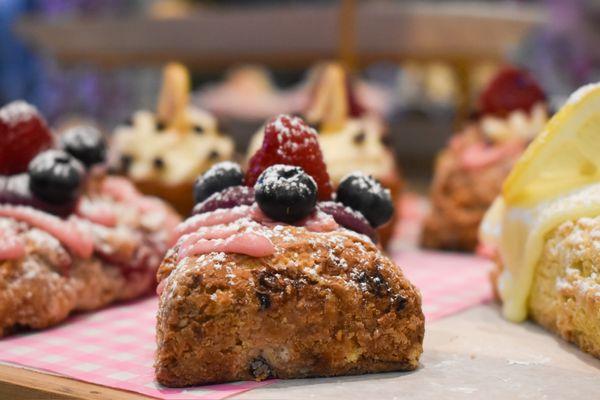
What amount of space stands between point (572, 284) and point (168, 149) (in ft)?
6.83

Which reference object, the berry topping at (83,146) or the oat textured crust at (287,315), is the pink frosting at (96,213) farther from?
the oat textured crust at (287,315)

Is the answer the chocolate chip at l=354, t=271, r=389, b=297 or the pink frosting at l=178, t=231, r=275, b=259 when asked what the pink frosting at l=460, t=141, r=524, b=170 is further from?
the pink frosting at l=178, t=231, r=275, b=259

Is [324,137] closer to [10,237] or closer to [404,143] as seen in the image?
[10,237]

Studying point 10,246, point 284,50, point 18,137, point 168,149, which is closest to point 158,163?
point 168,149

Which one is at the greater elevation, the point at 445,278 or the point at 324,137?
the point at 324,137

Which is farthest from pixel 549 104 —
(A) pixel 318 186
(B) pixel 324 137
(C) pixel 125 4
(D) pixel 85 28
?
(C) pixel 125 4

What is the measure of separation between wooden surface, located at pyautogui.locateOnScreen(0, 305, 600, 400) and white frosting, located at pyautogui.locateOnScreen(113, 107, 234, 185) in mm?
1737

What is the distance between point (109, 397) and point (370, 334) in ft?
2.12

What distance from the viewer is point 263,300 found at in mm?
2178

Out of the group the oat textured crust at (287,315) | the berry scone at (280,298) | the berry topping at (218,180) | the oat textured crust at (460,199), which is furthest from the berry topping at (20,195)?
the oat textured crust at (460,199)

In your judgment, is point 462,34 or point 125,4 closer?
point 462,34

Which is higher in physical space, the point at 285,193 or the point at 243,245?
the point at 285,193

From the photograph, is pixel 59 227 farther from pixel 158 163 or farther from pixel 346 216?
pixel 158 163

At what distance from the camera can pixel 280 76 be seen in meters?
9.87
